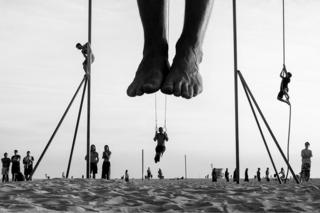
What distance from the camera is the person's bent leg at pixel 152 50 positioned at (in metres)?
4.02

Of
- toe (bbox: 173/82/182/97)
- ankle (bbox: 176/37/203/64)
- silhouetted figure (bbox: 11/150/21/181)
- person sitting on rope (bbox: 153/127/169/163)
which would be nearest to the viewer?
toe (bbox: 173/82/182/97)

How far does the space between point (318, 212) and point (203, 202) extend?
0.58 m

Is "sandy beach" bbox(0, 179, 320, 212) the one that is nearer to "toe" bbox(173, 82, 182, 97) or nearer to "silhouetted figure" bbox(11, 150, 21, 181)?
"toe" bbox(173, 82, 182, 97)

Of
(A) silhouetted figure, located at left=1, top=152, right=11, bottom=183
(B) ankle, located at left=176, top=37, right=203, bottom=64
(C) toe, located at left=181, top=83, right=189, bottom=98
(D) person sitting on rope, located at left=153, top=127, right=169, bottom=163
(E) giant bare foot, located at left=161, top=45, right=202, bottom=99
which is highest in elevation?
(B) ankle, located at left=176, top=37, right=203, bottom=64

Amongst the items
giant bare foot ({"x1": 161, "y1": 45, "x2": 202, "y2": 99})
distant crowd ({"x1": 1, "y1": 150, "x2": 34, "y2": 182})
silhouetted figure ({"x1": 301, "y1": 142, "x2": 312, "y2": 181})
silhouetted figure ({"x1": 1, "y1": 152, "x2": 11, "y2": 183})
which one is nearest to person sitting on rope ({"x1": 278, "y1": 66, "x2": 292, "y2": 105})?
giant bare foot ({"x1": 161, "y1": 45, "x2": 202, "y2": 99})

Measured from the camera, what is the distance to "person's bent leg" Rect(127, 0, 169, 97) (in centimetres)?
402

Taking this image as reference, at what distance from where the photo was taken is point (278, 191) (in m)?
3.72

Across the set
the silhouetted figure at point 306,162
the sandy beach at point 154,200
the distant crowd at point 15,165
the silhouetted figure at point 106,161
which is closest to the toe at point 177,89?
the sandy beach at point 154,200

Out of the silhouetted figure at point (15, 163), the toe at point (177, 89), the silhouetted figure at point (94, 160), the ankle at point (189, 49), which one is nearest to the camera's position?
the toe at point (177, 89)

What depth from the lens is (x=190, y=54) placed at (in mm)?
4215

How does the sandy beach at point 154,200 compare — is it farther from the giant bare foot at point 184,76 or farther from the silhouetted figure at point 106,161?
the silhouetted figure at point 106,161

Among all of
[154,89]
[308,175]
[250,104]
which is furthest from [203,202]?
[308,175]

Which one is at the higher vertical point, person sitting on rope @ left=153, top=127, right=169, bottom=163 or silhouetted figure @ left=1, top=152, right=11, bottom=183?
person sitting on rope @ left=153, top=127, right=169, bottom=163

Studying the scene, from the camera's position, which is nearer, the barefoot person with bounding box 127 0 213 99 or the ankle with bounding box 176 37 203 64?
the barefoot person with bounding box 127 0 213 99
